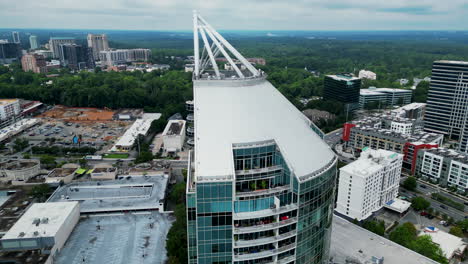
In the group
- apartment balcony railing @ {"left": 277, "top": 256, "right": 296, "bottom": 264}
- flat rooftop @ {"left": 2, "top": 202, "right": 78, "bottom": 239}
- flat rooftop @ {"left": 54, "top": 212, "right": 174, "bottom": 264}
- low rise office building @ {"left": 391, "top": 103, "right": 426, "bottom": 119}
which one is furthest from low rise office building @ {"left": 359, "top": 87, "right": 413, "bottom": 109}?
apartment balcony railing @ {"left": 277, "top": 256, "right": 296, "bottom": 264}

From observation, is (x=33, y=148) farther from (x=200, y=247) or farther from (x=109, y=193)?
(x=200, y=247)

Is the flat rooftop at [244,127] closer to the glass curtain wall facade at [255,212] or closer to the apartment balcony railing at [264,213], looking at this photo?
the glass curtain wall facade at [255,212]

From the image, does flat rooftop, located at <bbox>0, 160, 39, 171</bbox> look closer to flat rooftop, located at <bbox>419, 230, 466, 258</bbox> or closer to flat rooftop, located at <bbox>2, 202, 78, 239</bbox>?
flat rooftop, located at <bbox>2, 202, 78, 239</bbox>

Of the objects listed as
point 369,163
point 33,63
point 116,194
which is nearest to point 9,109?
point 116,194

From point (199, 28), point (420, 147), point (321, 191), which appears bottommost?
point (420, 147)

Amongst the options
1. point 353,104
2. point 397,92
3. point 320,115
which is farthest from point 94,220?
point 397,92

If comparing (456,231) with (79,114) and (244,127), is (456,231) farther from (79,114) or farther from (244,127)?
(79,114)
